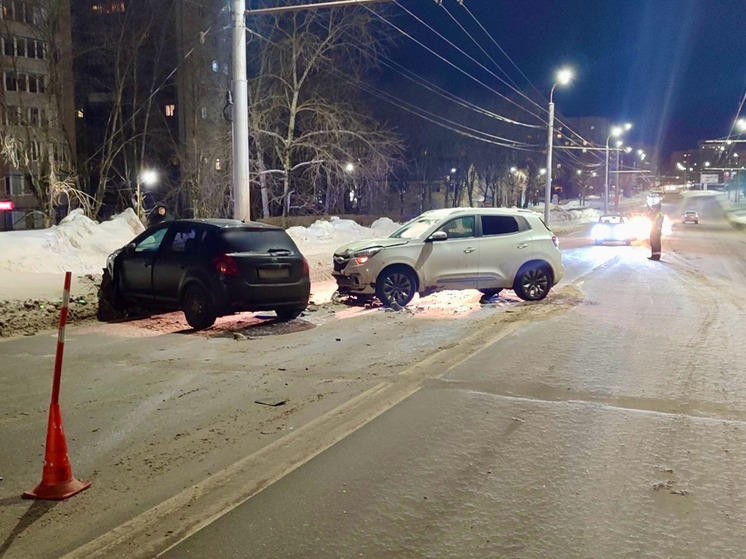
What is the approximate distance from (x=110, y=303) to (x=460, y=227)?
6263 millimetres

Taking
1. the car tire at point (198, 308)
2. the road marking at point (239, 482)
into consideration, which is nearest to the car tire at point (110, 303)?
the car tire at point (198, 308)

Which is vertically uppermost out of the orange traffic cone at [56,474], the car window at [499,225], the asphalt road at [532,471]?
the car window at [499,225]

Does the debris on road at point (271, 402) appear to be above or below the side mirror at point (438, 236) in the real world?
below

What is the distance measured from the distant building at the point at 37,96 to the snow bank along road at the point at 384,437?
2513 cm

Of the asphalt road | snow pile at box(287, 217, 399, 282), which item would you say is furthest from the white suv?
snow pile at box(287, 217, 399, 282)

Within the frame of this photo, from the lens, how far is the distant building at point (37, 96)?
1192 inches

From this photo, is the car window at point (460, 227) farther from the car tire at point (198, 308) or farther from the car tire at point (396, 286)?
the car tire at point (198, 308)

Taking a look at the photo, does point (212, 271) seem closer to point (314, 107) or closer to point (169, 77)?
point (314, 107)

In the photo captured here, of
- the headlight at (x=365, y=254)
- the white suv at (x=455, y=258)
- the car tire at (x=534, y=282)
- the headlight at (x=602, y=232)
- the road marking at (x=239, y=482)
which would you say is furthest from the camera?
the headlight at (x=602, y=232)

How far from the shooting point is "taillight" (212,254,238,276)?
9383 mm

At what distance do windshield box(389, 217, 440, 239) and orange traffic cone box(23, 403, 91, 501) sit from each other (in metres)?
8.33

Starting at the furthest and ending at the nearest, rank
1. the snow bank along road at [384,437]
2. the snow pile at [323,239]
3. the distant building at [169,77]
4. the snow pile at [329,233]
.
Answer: the distant building at [169,77]
the snow pile at [329,233]
the snow pile at [323,239]
the snow bank along road at [384,437]

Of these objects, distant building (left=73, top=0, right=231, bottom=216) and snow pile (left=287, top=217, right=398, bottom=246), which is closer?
snow pile (left=287, top=217, right=398, bottom=246)

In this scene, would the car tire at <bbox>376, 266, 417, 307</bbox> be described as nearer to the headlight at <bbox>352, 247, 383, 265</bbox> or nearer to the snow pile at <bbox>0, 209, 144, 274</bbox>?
the headlight at <bbox>352, 247, 383, 265</bbox>
